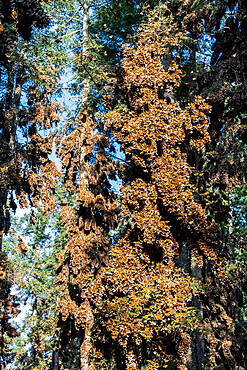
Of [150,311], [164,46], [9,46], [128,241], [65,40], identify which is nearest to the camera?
[9,46]

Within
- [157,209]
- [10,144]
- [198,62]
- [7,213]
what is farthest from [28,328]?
[198,62]

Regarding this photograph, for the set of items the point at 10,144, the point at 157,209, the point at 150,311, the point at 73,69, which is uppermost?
the point at 73,69

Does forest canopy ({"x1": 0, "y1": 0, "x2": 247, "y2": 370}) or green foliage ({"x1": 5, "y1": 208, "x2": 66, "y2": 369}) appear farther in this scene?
green foliage ({"x1": 5, "y1": 208, "x2": 66, "y2": 369})

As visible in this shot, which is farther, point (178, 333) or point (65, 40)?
point (65, 40)

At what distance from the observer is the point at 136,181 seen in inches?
310

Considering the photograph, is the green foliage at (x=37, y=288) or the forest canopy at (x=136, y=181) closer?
the forest canopy at (x=136, y=181)

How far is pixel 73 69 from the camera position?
1182 cm

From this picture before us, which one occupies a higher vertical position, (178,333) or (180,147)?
(180,147)

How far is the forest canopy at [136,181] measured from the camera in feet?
22.5

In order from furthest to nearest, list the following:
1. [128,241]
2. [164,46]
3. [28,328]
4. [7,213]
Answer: [28,328], [164,46], [7,213], [128,241]

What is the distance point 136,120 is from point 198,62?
202 inches

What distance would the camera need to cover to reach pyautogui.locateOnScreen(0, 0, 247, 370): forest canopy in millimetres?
6855

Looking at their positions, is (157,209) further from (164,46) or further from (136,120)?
(164,46)

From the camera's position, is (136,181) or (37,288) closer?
(136,181)
